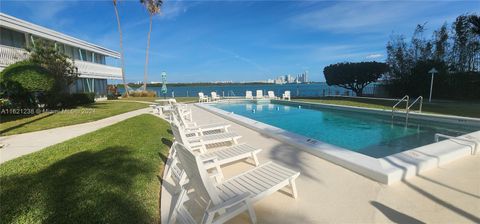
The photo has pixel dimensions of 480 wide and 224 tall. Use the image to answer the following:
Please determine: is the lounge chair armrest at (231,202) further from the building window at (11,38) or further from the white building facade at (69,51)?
the building window at (11,38)

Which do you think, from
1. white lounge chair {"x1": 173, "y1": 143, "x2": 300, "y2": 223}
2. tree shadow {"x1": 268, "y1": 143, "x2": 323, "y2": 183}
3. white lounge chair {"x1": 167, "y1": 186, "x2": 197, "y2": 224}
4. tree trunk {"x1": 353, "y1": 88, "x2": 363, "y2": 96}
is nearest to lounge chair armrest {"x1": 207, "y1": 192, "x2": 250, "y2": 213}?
white lounge chair {"x1": 173, "y1": 143, "x2": 300, "y2": 223}

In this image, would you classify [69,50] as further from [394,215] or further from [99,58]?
[394,215]

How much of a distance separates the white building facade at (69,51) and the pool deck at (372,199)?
59.3 feet

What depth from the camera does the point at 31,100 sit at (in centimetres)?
1180

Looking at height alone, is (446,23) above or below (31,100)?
above

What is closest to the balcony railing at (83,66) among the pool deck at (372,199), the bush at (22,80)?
the bush at (22,80)

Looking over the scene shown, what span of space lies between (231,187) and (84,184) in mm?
2343

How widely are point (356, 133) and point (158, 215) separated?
7.56 meters

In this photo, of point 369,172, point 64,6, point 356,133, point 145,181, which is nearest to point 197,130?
point 145,181

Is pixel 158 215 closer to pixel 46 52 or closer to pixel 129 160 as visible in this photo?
pixel 129 160

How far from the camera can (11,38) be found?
16.3 metres

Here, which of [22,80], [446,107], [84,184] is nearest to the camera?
[84,184]

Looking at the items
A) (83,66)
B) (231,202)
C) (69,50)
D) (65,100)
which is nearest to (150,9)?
(69,50)

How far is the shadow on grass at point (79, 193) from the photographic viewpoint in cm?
275
